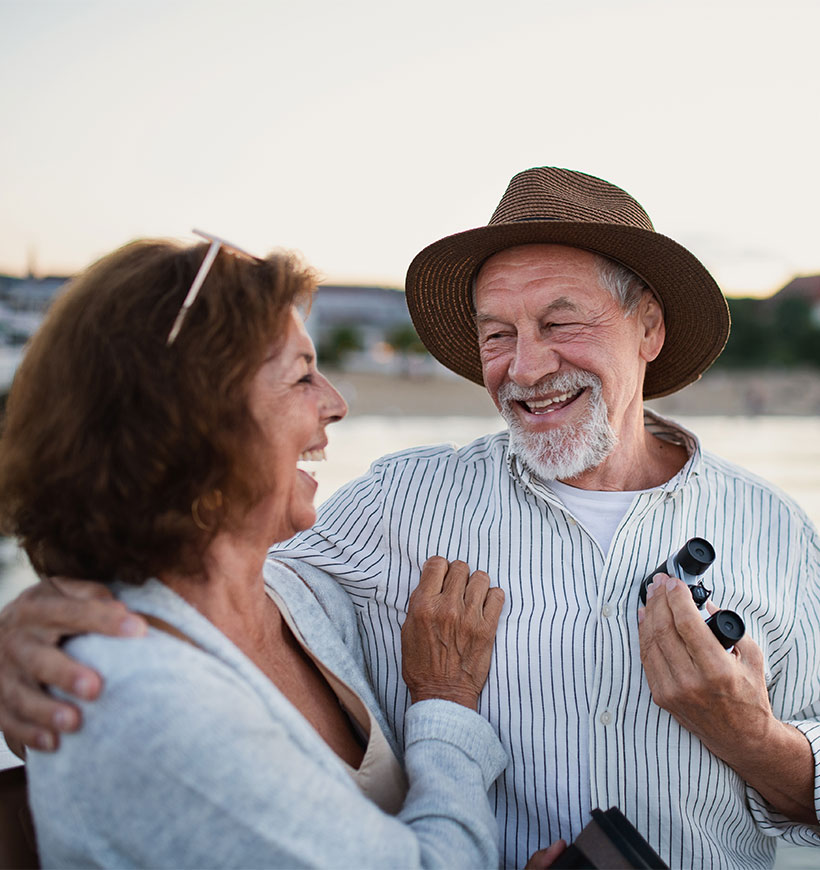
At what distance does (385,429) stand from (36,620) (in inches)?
826

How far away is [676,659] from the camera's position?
165 cm

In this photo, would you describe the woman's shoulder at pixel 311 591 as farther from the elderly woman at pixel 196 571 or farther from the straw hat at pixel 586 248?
the straw hat at pixel 586 248

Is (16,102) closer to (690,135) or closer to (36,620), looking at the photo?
(690,135)

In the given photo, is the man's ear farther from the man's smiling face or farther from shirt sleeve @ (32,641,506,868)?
shirt sleeve @ (32,641,506,868)

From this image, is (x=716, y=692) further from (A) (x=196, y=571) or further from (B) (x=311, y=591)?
(A) (x=196, y=571)

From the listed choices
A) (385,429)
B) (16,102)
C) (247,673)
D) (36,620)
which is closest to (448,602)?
(247,673)

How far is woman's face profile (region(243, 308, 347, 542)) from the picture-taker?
142 centimetres

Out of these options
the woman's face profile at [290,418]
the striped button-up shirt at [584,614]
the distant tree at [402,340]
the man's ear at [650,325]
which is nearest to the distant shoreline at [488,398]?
the distant tree at [402,340]

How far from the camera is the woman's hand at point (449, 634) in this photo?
1.79 metres

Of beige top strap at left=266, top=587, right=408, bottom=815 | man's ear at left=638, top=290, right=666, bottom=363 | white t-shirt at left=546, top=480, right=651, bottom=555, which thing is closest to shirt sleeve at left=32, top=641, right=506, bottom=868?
beige top strap at left=266, top=587, right=408, bottom=815

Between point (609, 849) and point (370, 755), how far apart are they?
0.47m

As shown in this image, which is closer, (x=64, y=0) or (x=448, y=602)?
(x=448, y=602)

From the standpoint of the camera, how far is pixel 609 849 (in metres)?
1.40

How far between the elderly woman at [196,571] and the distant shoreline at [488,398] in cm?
2613
